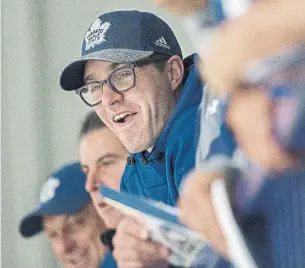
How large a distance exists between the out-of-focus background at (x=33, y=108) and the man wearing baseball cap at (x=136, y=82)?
0.39 meters

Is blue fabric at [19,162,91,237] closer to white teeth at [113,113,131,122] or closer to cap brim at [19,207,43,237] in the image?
cap brim at [19,207,43,237]

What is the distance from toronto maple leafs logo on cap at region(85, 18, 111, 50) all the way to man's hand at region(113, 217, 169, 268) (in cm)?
28

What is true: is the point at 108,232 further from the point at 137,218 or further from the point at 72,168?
the point at 72,168

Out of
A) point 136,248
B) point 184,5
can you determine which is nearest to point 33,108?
point 136,248

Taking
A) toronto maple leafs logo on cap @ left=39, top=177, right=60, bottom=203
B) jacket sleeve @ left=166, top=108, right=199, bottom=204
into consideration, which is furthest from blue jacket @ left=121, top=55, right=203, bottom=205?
toronto maple leafs logo on cap @ left=39, top=177, right=60, bottom=203

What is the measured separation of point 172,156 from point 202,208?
351 mm

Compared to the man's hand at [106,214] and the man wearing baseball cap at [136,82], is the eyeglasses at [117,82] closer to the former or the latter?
the man wearing baseball cap at [136,82]

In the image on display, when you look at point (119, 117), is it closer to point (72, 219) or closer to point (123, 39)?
point (123, 39)

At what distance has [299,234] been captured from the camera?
30 cm

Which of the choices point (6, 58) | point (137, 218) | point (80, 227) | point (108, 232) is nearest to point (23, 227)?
point (80, 227)

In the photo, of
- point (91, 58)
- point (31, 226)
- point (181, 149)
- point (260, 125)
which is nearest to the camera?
point (260, 125)

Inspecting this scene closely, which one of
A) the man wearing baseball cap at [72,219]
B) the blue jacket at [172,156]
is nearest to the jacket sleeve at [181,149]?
the blue jacket at [172,156]

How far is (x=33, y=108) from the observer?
117 cm

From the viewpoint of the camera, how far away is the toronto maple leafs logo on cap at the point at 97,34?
0.72 meters
